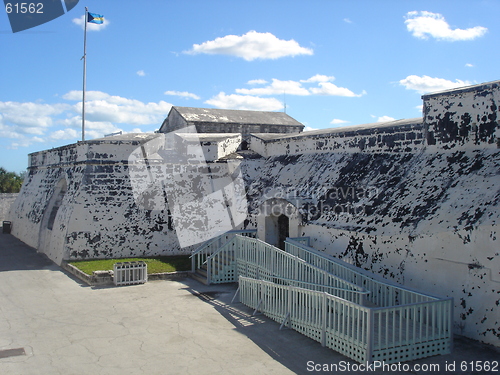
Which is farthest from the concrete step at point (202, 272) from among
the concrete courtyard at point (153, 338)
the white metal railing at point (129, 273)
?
the white metal railing at point (129, 273)

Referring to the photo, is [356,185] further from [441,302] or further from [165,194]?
[165,194]

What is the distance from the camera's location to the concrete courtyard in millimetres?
7562

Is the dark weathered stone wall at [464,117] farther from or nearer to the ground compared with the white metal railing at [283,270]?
farther from the ground

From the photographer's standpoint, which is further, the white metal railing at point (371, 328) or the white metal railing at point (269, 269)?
the white metal railing at point (269, 269)

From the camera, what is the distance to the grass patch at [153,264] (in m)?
→ 14.8

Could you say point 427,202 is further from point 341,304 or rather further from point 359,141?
point 359,141

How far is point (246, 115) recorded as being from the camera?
28.2 meters

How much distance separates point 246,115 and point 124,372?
22.3m

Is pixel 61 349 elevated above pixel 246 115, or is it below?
below

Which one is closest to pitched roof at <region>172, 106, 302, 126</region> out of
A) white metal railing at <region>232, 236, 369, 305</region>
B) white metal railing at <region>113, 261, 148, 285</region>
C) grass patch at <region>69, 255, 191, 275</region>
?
grass patch at <region>69, 255, 191, 275</region>

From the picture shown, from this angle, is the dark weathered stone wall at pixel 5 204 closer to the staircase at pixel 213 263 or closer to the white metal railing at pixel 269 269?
the staircase at pixel 213 263

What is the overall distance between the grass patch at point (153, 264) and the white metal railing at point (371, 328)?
21.5 ft

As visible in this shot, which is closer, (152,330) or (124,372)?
(124,372)

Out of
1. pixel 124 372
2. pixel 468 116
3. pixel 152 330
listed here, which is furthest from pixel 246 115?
pixel 124 372
